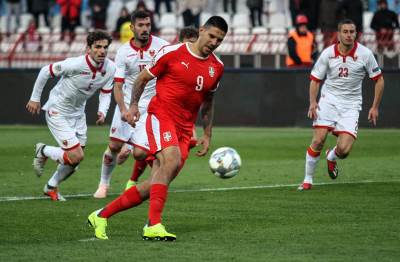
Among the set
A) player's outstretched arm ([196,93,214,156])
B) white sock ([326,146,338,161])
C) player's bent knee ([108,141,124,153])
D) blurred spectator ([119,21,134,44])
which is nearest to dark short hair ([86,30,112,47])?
player's bent knee ([108,141,124,153])

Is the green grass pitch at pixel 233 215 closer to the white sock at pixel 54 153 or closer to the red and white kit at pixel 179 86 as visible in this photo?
the white sock at pixel 54 153

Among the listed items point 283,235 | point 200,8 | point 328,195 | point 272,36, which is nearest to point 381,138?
point 272,36

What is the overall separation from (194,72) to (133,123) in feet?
2.40

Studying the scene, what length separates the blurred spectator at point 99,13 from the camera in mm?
31278

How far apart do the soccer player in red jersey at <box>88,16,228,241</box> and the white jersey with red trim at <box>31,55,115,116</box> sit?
3.69 metres

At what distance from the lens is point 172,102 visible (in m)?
10.2

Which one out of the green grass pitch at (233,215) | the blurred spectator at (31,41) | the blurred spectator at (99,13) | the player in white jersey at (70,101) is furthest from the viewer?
the blurred spectator at (99,13)

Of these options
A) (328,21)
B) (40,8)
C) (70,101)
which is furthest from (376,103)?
(40,8)

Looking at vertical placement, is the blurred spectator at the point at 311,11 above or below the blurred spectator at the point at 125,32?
above

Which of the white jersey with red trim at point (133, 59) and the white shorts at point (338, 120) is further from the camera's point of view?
the white shorts at point (338, 120)

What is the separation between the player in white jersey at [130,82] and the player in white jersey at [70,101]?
0.22 metres

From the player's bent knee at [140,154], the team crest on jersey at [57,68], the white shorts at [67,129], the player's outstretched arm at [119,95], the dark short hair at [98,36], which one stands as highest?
the dark short hair at [98,36]

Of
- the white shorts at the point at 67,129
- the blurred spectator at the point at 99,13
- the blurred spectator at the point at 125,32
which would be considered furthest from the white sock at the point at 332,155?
the blurred spectator at the point at 99,13

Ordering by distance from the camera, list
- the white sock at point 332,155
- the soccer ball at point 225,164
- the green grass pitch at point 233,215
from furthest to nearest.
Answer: the white sock at point 332,155
the soccer ball at point 225,164
the green grass pitch at point 233,215
